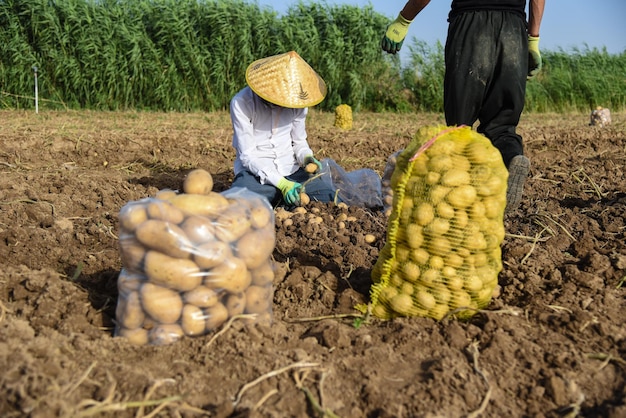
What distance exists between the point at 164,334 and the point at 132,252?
34 cm

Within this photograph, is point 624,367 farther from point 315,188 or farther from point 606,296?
point 315,188

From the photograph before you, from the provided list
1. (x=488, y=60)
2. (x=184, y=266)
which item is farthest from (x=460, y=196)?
(x=488, y=60)

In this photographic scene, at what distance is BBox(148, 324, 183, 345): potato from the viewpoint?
233 cm

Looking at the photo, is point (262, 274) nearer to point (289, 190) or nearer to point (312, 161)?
point (289, 190)

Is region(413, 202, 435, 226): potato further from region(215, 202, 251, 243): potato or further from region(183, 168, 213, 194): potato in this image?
region(183, 168, 213, 194): potato

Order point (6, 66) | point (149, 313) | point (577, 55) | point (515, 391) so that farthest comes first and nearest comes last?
point (577, 55), point (6, 66), point (149, 313), point (515, 391)

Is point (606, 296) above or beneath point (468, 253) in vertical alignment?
beneath

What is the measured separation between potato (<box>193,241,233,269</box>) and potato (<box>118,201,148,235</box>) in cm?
25

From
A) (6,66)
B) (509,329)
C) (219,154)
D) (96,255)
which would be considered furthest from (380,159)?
(6,66)

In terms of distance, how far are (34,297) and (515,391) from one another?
2.03m

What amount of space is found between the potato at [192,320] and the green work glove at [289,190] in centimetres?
230

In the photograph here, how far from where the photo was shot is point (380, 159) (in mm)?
7512

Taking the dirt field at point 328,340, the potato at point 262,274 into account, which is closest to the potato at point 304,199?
the dirt field at point 328,340

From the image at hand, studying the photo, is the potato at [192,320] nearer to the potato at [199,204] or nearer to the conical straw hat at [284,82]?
the potato at [199,204]
